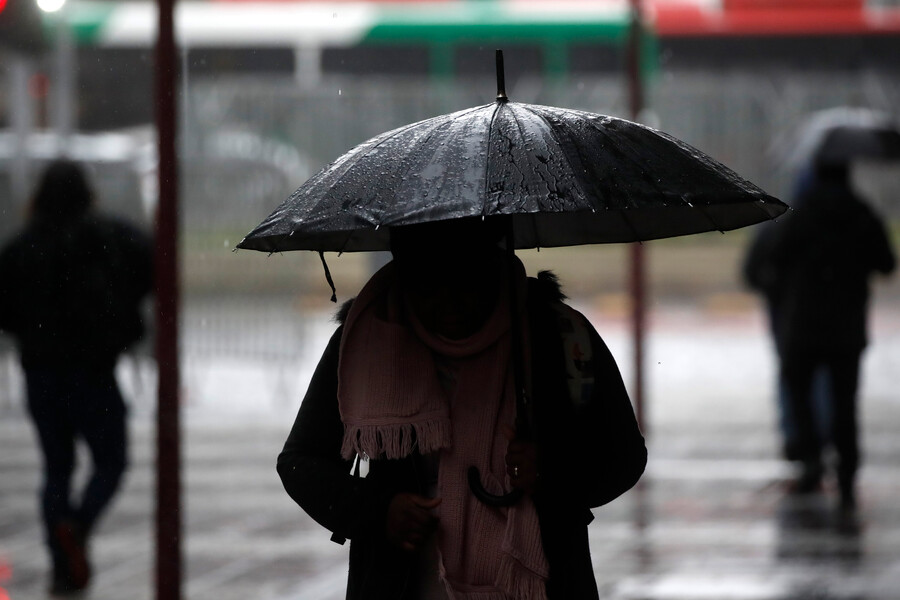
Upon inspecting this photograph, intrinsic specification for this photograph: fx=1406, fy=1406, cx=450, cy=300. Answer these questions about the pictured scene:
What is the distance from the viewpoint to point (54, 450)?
5.36m

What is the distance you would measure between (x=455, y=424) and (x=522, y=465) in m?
0.16

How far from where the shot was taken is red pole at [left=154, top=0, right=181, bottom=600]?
443cm

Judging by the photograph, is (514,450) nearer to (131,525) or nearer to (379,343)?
(379,343)

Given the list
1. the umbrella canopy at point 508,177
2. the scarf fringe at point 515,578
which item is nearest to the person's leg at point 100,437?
the umbrella canopy at point 508,177

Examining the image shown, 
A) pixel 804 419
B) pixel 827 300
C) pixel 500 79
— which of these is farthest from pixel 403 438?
pixel 804 419

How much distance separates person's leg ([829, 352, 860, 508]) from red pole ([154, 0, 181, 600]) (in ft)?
14.9

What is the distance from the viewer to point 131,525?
21.0ft

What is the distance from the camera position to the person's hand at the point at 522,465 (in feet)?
8.68

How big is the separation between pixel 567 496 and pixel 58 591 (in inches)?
138

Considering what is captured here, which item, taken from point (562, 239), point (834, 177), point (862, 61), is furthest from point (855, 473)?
point (862, 61)

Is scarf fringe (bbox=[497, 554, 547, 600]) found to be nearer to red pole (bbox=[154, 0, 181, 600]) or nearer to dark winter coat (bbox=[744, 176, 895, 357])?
red pole (bbox=[154, 0, 181, 600])

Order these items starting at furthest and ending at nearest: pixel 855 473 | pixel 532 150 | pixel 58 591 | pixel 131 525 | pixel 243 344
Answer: pixel 243 344 → pixel 855 473 → pixel 131 525 → pixel 58 591 → pixel 532 150

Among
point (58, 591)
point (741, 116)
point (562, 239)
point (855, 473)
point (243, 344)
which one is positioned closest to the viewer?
point (562, 239)

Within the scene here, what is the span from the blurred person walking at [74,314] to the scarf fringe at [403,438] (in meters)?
2.45
